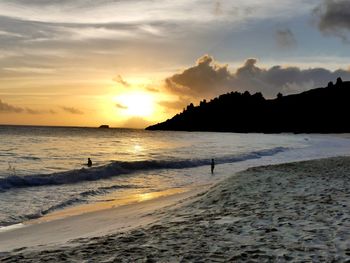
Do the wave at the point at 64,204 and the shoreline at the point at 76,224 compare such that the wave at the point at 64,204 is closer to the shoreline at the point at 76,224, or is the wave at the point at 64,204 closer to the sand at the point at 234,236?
the shoreline at the point at 76,224

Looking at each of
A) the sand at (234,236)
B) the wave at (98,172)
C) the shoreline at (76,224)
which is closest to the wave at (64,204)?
the shoreline at (76,224)

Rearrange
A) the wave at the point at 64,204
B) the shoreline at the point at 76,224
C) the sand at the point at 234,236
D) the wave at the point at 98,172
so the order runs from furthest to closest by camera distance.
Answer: the wave at the point at 98,172
the wave at the point at 64,204
the shoreline at the point at 76,224
the sand at the point at 234,236

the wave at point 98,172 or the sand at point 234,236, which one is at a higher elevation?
the sand at point 234,236

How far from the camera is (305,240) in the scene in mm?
9195

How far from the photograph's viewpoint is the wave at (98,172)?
98.4 feet

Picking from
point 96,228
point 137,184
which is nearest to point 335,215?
point 96,228

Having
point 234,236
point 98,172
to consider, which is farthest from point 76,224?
point 98,172

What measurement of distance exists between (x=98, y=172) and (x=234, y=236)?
29.3 meters

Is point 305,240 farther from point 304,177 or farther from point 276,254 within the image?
point 304,177

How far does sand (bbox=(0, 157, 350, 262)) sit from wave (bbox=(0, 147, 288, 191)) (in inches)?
682

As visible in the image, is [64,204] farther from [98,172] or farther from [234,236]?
[98,172]

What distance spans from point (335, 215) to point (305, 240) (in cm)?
279

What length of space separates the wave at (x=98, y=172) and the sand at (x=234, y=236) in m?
17.3

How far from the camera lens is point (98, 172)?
38.1 metres
